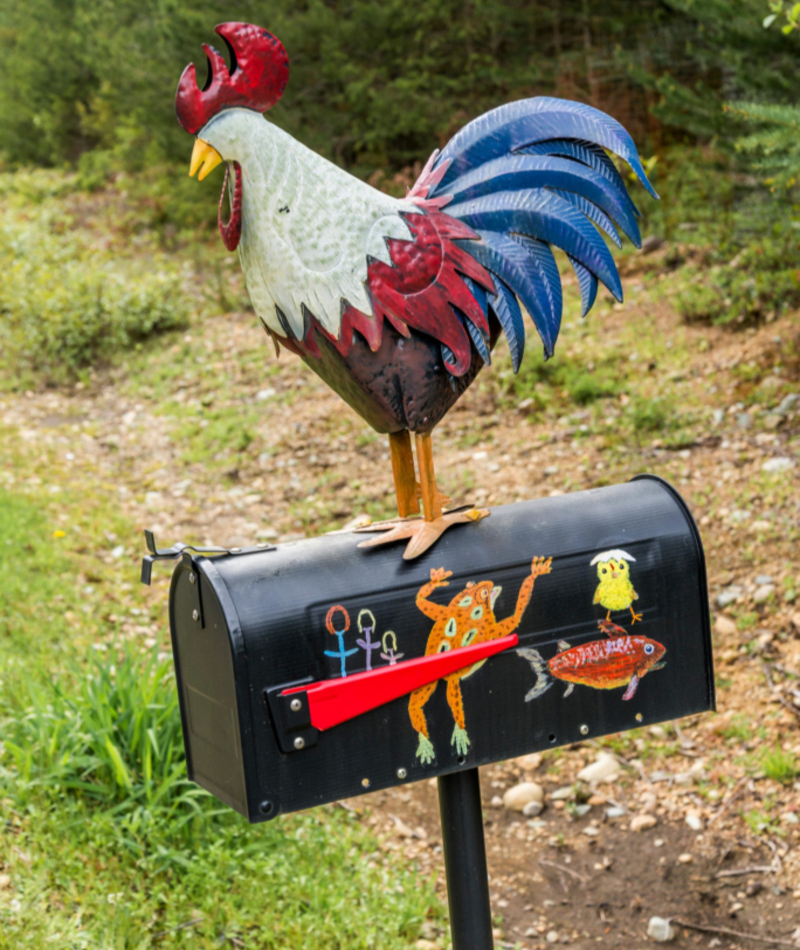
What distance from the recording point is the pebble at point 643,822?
2.95m

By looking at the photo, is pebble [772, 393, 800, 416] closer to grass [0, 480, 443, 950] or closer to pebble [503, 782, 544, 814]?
pebble [503, 782, 544, 814]

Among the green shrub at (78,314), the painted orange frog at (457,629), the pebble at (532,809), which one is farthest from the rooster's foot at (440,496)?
the green shrub at (78,314)

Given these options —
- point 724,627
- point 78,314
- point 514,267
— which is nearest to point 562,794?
point 724,627

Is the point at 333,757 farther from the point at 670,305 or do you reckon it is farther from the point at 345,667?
the point at 670,305

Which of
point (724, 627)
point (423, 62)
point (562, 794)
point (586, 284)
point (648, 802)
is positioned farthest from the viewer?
point (423, 62)

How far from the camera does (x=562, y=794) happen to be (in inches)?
124

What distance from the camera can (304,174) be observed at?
161cm

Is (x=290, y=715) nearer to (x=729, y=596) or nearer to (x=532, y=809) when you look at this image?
(x=532, y=809)

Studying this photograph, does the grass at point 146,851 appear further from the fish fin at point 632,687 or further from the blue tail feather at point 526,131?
the blue tail feather at point 526,131

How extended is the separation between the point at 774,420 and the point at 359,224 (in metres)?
3.37

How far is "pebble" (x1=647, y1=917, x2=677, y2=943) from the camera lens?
2553mm

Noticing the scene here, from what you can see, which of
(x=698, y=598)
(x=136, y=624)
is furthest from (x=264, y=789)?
(x=136, y=624)

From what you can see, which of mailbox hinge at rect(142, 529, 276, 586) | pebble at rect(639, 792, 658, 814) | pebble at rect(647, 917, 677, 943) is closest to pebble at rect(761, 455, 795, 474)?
pebble at rect(639, 792, 658, 814)

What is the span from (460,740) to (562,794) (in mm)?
1659
